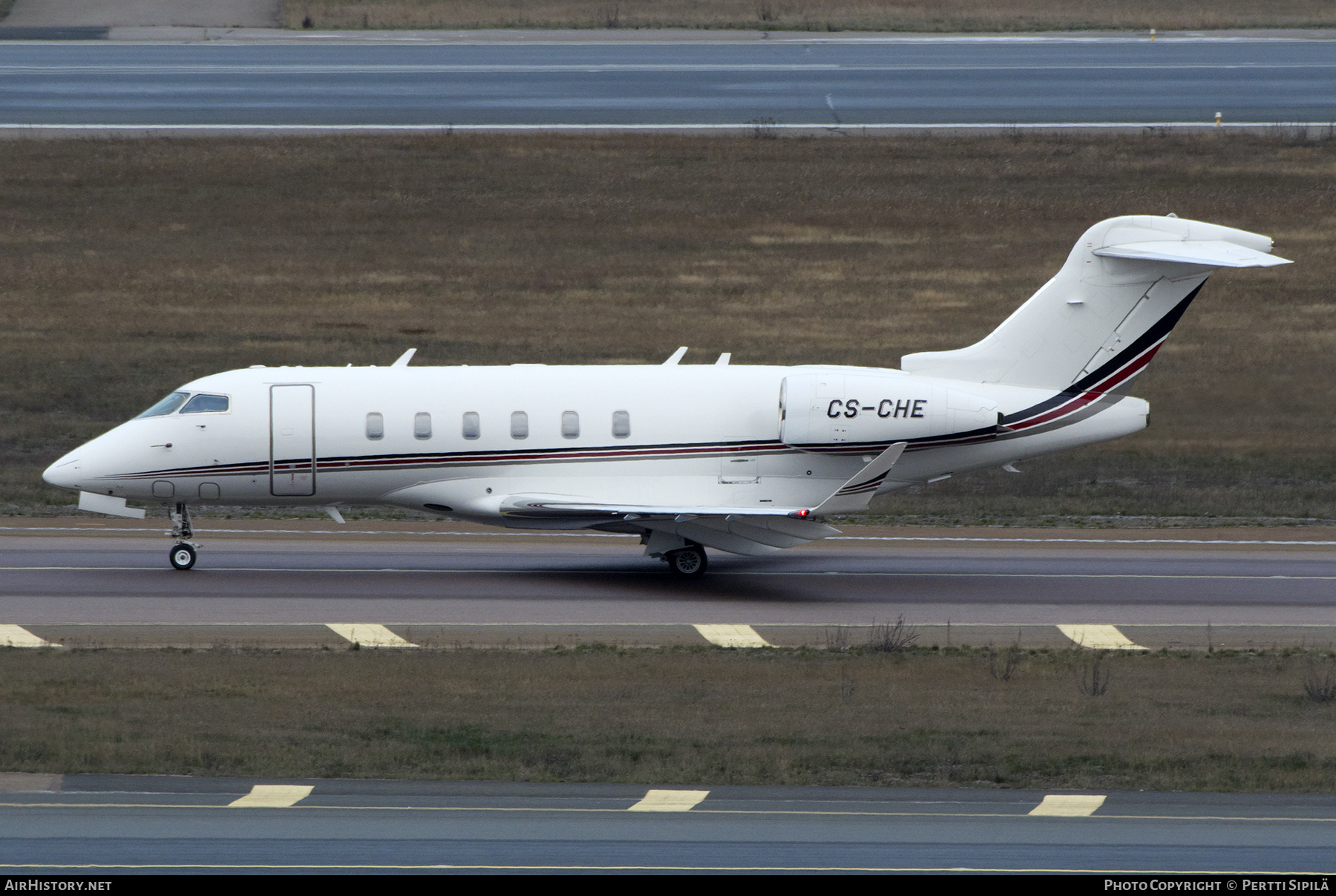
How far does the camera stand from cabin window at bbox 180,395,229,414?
2644cm

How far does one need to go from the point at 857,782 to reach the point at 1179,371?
2962cm

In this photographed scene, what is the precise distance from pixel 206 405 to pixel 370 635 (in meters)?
6.34

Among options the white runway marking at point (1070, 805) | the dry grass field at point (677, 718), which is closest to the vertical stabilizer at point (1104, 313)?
the dry grass field at point (677, 718)

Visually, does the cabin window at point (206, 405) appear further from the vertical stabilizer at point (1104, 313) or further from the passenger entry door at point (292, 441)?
the vertical stabilizer at point (1104, 313)

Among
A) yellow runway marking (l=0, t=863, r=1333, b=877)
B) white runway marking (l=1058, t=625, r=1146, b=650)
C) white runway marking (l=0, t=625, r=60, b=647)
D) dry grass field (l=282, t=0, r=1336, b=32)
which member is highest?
dry grass field (l=282, t=0, r=1336, b=32)

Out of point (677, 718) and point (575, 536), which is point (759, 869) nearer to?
point (677, 718)

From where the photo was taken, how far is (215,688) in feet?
61.6

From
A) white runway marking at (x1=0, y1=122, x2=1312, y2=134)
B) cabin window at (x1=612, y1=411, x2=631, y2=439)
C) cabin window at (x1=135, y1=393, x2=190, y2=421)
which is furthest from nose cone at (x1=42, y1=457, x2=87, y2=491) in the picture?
white runway marking at (x1=0, y1=122, x2=1312, y2=134)

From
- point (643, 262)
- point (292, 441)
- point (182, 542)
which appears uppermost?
point (643, 262)

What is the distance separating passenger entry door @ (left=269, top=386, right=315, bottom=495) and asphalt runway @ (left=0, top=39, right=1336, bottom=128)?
3020 centimetres

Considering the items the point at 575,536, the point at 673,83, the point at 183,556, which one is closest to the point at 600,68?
the point at 673,83

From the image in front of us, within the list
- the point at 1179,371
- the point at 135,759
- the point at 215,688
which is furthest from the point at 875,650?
the point at 1179,371

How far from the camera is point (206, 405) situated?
26.5 metres

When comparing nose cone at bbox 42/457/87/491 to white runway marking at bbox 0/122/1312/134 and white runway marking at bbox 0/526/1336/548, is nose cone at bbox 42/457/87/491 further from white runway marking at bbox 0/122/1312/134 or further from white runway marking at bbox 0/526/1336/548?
white runway marking at bbox 0/122/1312/134
